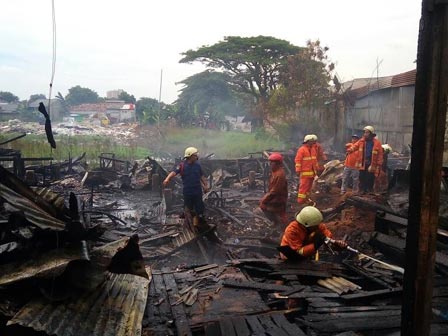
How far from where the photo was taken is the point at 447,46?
2.04m

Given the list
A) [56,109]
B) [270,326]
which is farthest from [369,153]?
[56,109]

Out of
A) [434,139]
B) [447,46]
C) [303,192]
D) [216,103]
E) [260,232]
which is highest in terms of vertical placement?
[216,103]

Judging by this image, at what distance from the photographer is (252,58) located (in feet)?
96.5

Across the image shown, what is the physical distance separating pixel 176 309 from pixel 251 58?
27306 millimetres

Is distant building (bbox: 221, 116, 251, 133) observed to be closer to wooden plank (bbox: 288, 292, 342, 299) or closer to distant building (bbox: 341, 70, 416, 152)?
distant building (bbox: 341, 70, 416, 152)

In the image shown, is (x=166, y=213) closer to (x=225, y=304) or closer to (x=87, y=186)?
(x=87, y=186)

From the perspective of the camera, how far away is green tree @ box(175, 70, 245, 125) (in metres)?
34.8

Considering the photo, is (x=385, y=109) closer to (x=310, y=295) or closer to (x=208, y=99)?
(x=310, y=295)

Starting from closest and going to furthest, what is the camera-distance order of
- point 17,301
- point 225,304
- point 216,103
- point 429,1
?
1. point 429,1
2. point 17,301
3. point 225,304
4. point 216,103

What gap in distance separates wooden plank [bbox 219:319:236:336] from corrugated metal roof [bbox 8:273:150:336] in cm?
75

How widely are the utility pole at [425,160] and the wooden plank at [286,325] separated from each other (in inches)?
54.2

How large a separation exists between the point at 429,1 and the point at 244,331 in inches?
115

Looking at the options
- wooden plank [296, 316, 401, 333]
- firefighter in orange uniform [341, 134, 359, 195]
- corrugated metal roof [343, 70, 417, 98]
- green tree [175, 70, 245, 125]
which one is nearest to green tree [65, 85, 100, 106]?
green tree [175, 70, 245, 125]

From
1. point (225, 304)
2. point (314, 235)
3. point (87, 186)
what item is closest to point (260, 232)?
point (314, 235)
